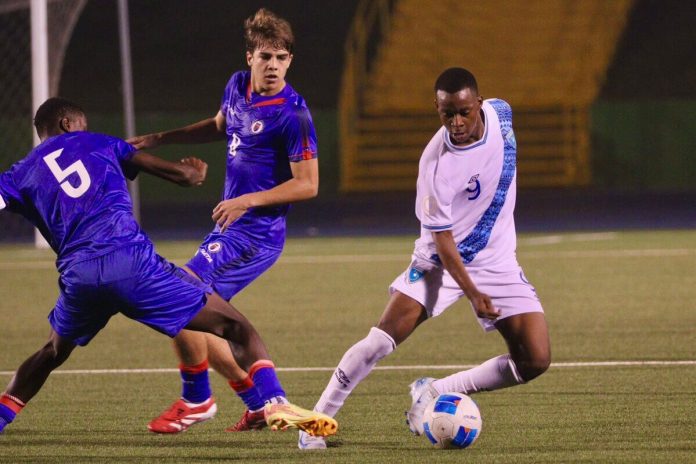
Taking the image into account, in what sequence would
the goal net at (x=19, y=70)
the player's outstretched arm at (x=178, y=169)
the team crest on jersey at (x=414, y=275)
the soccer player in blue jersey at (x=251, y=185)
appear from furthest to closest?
the goal net at (x=19, y=70), the soccer player in blue jersey at (x=251, y=185), the team crest on jersey at (x=414, y=275), the player's outstretched arm at (x=178, y=169)

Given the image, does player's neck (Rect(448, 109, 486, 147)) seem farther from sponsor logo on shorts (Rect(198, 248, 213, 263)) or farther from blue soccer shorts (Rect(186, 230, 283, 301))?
sponsor logo on shorts (Rect(198, 248, 213, 263))

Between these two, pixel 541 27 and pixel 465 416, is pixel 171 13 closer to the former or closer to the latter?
pixel 541 27

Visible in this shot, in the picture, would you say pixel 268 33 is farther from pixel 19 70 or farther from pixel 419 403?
pixel 19 70

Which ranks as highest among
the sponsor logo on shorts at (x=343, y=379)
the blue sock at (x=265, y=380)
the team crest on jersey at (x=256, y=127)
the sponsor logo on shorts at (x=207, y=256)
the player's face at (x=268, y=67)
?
the player's face at (x=268, y=67)

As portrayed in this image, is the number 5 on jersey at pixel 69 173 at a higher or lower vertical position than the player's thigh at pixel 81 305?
higher

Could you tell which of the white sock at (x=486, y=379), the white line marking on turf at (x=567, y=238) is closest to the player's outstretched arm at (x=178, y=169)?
the white sock at (x=486, y=379)

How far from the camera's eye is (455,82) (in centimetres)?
591

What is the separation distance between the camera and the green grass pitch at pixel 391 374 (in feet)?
19.7

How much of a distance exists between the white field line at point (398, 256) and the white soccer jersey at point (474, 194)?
9.63 metres

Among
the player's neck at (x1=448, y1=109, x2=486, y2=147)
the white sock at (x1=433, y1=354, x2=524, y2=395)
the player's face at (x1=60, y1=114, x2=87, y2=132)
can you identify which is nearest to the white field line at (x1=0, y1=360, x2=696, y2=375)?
the white sock at (x1=433, y1=354, x2=524, y2=395)

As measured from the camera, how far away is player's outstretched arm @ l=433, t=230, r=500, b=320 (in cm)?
597

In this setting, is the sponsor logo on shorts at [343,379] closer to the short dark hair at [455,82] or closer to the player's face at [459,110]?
the player's face at [459,110]

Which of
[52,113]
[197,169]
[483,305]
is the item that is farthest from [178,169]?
[483,305]

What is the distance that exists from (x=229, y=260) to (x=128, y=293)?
75 cm
